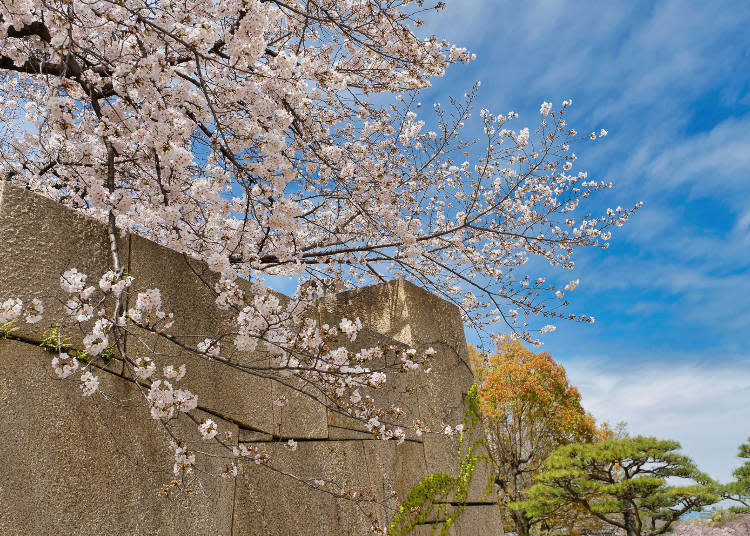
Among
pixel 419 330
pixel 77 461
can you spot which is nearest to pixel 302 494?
pixel 77 461

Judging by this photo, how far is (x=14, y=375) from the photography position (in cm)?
169

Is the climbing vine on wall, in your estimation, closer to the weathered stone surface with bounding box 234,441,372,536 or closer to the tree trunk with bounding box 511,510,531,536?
the weathered stone surface with bounding box 234,441,372,536

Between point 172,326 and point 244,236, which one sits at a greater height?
point 244,236

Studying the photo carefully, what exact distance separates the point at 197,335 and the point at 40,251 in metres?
0.67

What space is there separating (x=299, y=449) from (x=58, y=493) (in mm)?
1279

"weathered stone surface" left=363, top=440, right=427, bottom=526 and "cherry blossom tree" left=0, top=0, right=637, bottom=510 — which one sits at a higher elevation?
"cherry blossom tree" left=0, top=0, right=637, bottom=510

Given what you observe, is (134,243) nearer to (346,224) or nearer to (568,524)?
(346,224)

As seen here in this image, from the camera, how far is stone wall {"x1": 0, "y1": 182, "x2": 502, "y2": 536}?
5.53ft

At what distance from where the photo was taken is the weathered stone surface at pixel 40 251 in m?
1.77

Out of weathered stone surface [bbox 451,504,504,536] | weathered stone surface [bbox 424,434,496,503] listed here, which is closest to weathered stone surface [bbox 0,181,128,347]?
weathered stone surface [bbox 424,434,496,503]

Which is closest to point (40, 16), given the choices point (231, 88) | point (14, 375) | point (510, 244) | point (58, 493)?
point (231, 88)

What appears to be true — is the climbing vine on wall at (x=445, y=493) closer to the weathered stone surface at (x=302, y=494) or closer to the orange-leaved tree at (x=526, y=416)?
the weathered stone surface at (x=302, y=494)

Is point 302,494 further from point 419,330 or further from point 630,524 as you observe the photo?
point 630,524

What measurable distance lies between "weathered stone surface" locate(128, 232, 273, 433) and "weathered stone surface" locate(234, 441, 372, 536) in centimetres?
22
